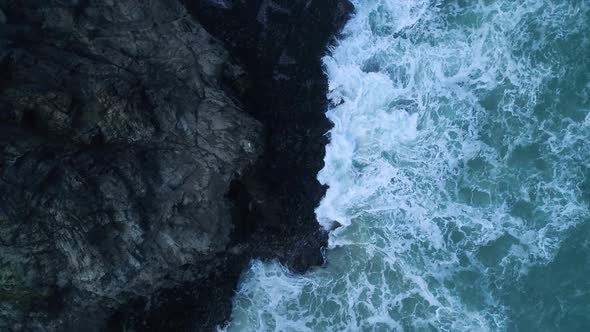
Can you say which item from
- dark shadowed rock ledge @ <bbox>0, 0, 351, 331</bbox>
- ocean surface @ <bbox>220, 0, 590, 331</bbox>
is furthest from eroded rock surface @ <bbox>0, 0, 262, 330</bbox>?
ocean surface @ <bbox>220, 0, 590, 331</bbox>

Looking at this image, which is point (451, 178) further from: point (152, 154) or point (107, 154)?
point (107, 154)

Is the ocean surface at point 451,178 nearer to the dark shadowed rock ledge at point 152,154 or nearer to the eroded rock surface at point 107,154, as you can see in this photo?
the dark shadowed rock ledge at point 152,154

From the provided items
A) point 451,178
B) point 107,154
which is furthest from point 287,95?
point 107,154

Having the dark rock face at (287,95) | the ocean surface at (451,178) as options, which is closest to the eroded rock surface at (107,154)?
the dark rock face at (287,95)

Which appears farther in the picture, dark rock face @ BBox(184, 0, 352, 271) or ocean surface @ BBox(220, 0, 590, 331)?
dark rock face @ BBox(184, 0, 352, 271)

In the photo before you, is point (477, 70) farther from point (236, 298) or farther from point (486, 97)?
point (236, 298)

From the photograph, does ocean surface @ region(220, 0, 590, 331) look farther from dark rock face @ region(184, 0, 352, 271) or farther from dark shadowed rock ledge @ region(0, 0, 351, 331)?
dark shadowed rock ledge @ region(0, 0, 351, 331)

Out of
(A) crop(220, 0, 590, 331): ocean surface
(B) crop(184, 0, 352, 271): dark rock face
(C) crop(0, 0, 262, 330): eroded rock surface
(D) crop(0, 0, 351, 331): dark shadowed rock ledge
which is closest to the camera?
(C) crop(0, 0, 262, 330): eroded rock surface
